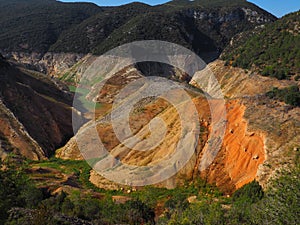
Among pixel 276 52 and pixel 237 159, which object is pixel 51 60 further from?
pixel 237 159

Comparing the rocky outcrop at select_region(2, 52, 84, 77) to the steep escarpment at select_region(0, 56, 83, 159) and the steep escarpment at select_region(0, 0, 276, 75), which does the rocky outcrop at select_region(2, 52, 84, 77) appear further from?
the steep escarpment at select_region(0, 56, 83, 159)

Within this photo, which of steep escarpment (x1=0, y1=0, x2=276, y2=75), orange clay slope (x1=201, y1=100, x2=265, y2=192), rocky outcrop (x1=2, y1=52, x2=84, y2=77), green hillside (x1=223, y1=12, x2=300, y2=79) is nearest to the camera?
orange clay slope (x1=201, y1=100, x2=265, y2=192)

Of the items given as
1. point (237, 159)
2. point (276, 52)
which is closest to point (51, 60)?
point (276, 52)

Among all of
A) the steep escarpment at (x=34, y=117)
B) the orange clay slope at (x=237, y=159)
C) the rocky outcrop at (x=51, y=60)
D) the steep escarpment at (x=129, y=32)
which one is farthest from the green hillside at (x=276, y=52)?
the rocky outcrop at (x=51, y=60)

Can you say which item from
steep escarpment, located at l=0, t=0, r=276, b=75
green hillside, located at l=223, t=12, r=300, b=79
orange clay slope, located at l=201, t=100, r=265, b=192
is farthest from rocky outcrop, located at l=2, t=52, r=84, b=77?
orange clay slope, located at l=201, t=100, r=265, b=192

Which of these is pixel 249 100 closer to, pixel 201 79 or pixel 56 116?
pixel 56 116

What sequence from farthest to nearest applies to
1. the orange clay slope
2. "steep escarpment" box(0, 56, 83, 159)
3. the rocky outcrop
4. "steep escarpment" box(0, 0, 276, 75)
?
the rocky outcrop
"steep escarpment" box(0, 0, 276, 75)
"steep escarpment" box(0, 56, 83, 159)
the orange clay slope

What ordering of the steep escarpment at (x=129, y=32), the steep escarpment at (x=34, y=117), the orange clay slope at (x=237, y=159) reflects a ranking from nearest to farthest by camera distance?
the orange clay slope at (x=237, y=159), the steep escarpment at (x=34, y=117), the steep escarpment at (x=129, y=32)

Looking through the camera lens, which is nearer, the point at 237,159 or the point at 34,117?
the point at 237,159

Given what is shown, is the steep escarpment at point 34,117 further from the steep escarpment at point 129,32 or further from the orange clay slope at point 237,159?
the steep escarpment at point 129,32

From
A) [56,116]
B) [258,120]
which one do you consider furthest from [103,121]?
[258,120]

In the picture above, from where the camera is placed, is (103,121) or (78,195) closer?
(78,195)
